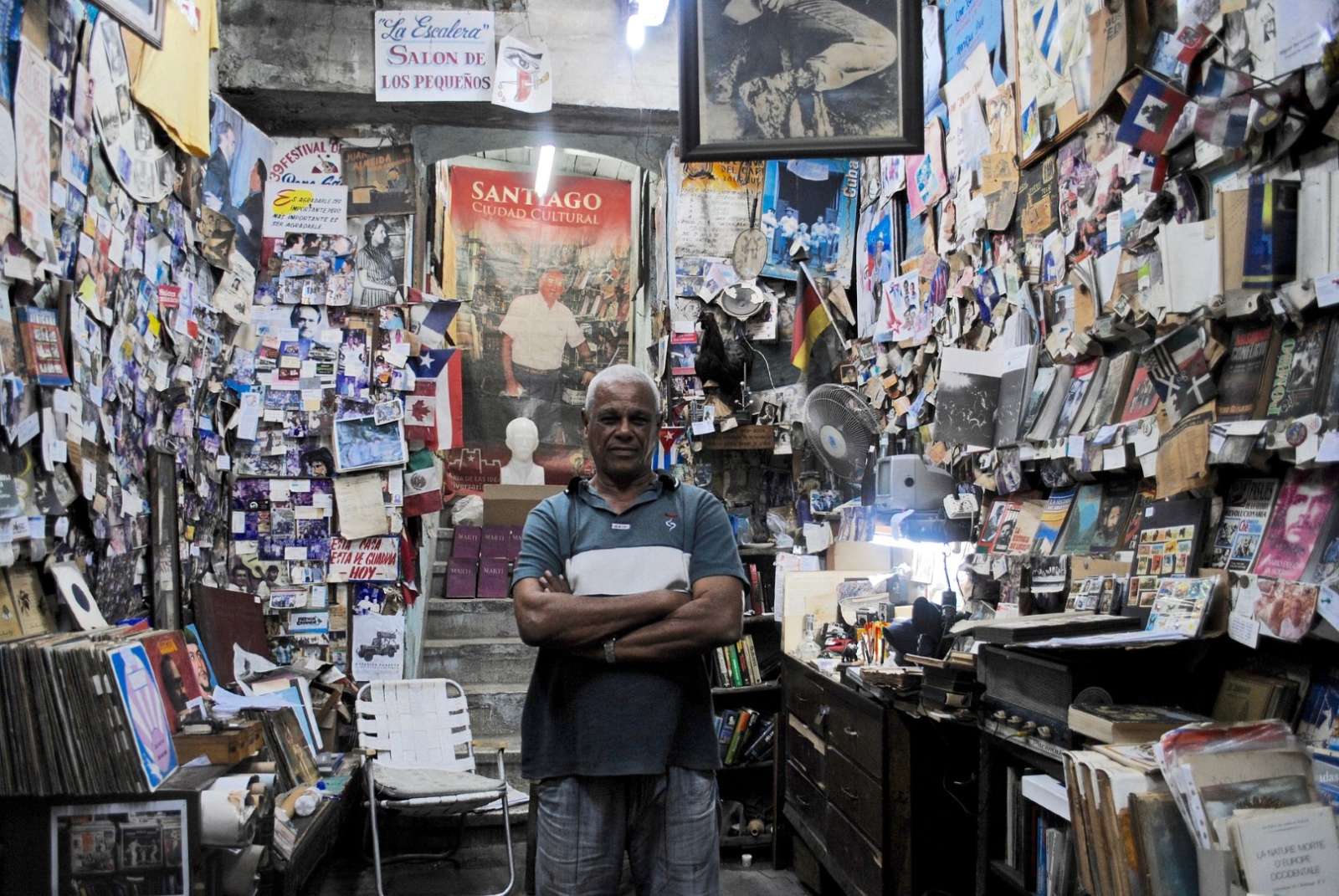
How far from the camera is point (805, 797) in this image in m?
3.79

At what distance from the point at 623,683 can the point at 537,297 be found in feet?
27.5

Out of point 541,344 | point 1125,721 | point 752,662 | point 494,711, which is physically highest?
point 541,344

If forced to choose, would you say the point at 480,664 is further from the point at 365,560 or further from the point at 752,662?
the point at 752,662

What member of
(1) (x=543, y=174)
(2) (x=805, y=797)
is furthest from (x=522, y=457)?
(2) (x=805, y=797)

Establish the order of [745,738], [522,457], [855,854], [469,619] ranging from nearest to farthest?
[855,854] → [745,738] → [469,619] → [522,457]

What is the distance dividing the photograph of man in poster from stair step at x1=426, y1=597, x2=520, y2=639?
154 inches

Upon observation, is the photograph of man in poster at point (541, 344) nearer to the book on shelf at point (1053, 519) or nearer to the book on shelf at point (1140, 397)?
the book on shelf at point (1053, 519)

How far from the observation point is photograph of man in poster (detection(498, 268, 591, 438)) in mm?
→ 9750

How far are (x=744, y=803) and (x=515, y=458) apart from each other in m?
4.15

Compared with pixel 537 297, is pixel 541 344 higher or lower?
lower

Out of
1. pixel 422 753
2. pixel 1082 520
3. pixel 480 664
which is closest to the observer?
pixel 1082 520

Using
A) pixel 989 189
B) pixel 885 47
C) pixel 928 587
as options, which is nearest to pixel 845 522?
pixel 928 587

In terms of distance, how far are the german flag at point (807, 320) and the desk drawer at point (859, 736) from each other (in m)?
2.15

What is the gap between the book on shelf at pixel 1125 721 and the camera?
1828mm
